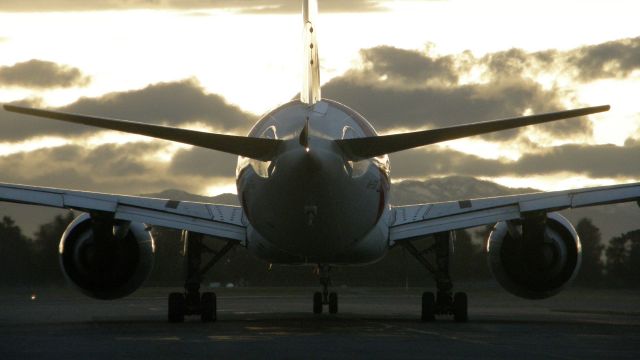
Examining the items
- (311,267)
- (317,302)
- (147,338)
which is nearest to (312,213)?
(147,338)

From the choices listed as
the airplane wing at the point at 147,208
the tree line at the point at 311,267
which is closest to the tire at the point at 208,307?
the airplane wing at the point at 147,208

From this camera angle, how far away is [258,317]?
1229 inches

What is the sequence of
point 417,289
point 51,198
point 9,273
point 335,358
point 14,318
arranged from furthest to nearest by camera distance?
point 417,289, point 9,273, point 14,318, point 51,198, point 335,358

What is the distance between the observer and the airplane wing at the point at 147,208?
27.2 metres

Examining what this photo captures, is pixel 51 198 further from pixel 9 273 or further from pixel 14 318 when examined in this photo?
pixel 9 273

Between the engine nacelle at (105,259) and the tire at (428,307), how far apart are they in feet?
22.1

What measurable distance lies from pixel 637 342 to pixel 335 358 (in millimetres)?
6459

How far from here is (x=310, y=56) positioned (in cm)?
2773

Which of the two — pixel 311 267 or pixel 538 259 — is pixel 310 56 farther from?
pixel 311 267

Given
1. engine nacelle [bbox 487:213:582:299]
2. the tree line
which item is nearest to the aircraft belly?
engine nacelle [bbox 487:213:582:299]

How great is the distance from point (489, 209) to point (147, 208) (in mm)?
8072

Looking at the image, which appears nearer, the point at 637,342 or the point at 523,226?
the point at 637,342

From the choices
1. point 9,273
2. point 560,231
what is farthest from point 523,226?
point 9,273

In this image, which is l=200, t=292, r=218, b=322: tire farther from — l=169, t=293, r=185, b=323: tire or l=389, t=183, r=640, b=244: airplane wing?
l=389, t=183, r=640, b=244: airplane wing
